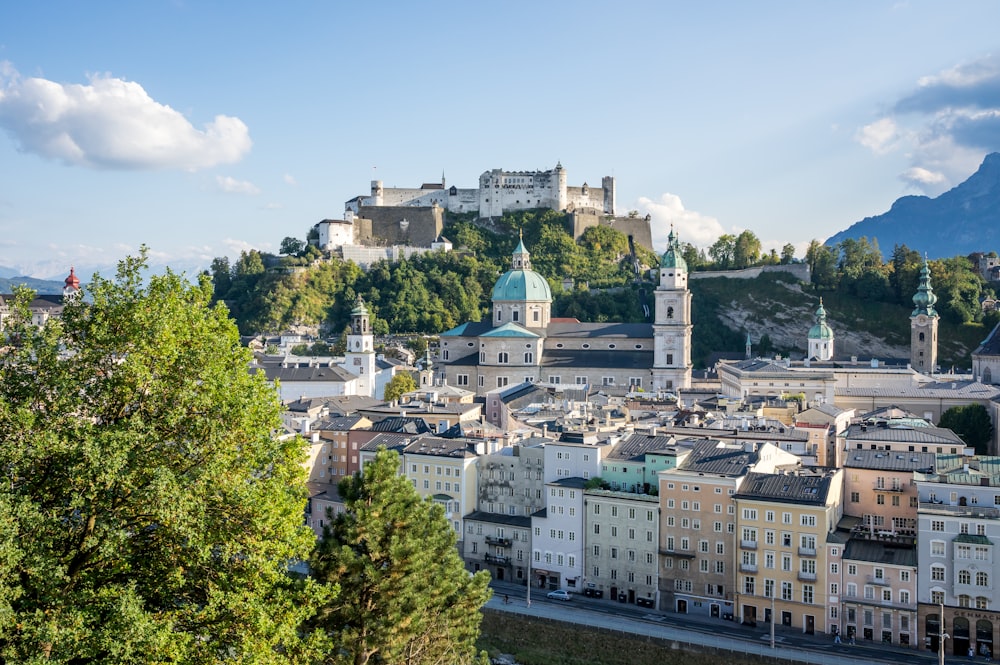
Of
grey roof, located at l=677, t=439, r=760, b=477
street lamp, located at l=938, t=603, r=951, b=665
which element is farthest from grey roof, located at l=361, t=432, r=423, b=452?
street lamp, located at l=938, t=603, r=951, b=665

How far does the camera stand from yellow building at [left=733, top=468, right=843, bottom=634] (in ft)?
104

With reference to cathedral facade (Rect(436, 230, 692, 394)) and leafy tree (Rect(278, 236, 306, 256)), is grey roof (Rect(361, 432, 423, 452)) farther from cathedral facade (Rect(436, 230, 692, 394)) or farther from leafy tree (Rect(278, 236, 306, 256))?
leafy tree (Rect(278, 236, 306, 256))

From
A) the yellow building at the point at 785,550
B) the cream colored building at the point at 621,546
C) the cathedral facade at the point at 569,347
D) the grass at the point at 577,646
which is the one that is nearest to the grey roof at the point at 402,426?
the cream colored building at the point at 621,546

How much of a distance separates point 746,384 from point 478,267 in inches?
1852

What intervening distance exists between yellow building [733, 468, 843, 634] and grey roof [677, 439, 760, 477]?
857 millimetres

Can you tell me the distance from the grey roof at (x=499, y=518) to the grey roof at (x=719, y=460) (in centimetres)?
666

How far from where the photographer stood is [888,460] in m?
36.8

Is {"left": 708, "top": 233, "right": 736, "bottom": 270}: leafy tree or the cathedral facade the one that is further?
{"left": 708, "top": 233, "right": 736, "bottom": 270}: leafy tree

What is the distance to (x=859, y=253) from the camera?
96.2m

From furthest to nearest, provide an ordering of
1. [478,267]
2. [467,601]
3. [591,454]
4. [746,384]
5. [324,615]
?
[478,267] → [746,384] → [591,454] → [467,601] → [324,615]

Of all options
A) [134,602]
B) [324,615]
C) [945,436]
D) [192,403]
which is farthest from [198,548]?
[945,436]

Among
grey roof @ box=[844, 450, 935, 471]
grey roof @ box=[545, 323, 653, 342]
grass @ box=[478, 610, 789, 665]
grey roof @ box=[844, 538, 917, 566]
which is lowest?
grass @ box=[478, 610, 789, 665]

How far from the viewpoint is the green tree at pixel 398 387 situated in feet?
219

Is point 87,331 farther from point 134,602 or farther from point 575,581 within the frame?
point 575,581
